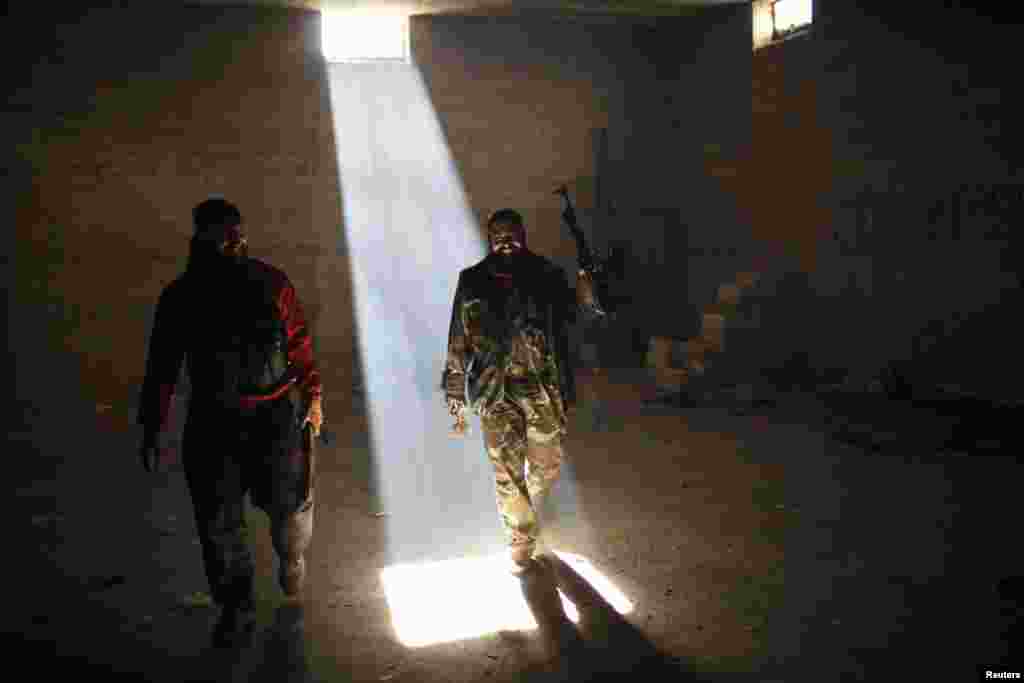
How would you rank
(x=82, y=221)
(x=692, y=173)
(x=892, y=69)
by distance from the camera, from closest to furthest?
(x=892, y=69)
(x=82, y=221)
(x=692, y=173)

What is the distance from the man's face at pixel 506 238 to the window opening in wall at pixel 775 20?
6555 millimetres

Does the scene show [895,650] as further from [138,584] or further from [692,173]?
[692,173]

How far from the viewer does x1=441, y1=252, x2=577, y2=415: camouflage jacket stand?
4.39 m

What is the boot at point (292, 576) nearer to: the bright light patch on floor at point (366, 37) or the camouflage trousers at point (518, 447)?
the camouflage trousers at point (518, 447)

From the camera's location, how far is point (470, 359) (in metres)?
4.48

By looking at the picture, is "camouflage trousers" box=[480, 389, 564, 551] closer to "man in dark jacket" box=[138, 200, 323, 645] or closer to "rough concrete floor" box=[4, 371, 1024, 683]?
"rough concrete floor" box=[4, 371, 1024, 683]

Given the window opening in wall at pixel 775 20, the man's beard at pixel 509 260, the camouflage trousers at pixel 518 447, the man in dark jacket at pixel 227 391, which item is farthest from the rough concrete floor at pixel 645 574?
the window opening in wall at pixel 775 20

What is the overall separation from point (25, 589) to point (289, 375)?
6.62 ft

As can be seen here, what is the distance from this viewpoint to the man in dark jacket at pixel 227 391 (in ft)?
11.8

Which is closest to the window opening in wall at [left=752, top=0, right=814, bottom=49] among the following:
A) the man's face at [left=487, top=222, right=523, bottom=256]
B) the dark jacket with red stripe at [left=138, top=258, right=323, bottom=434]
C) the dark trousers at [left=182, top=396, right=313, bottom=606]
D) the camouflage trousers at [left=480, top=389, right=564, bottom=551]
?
the man's face at [left=487, top=222, right=523, bottom=256]

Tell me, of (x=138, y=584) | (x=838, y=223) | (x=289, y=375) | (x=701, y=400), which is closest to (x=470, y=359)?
(x=289, y=375)

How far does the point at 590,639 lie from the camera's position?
3734mm

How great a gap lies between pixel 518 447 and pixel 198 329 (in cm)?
172

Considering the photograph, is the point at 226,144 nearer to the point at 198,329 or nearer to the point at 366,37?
the point at 366,37
